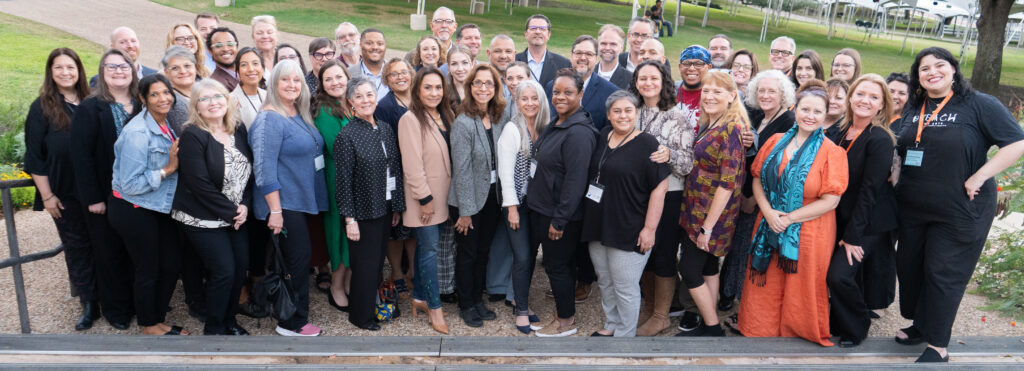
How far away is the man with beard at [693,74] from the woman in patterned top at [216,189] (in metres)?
3.10

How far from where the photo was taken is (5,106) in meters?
9.57

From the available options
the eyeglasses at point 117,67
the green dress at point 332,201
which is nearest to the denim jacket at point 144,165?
the eyeglasses at point 117,67

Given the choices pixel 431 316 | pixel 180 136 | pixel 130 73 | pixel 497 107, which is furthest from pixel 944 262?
Answer: pixel 130 73

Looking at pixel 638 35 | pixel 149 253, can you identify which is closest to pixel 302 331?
pixel 149 253

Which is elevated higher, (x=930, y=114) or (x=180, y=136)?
(x=930, y=114)

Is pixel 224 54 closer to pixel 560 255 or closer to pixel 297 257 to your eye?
pixel 297 257

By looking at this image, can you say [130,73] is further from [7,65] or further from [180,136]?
[7,65]

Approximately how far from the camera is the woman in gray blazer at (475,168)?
432 centimetres

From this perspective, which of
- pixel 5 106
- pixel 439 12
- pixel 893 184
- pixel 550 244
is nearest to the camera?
pixel 893 184

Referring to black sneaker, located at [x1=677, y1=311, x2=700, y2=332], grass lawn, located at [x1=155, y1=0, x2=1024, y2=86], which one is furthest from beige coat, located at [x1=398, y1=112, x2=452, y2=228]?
grass lawn, located at [x1=155, y1=0, x2=1024, y2=86]

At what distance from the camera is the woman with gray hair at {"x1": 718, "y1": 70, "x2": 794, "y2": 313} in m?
4.30

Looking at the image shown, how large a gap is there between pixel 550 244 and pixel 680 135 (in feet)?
3.73

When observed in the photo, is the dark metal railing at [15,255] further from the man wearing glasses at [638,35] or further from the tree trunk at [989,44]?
the tree trunk at [989,44]

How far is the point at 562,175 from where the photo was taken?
4168 millimetres
